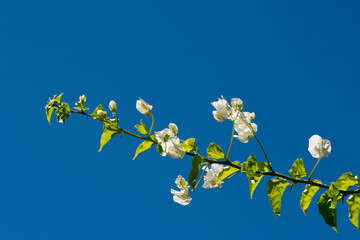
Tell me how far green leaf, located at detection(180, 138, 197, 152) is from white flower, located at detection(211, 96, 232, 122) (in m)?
0.19

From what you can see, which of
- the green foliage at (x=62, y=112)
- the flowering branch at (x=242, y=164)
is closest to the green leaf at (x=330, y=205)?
the flowering branch at (x=242, y=164)

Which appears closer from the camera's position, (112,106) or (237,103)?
(237,103)

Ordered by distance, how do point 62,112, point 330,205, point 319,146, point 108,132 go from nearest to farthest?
point 330,205
point 319,146
point 108,132
point 62,112

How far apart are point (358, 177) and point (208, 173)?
585 mm

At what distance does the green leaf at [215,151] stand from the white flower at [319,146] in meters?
0.38

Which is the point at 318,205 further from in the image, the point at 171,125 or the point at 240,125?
the point at 171,125

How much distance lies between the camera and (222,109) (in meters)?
1.57

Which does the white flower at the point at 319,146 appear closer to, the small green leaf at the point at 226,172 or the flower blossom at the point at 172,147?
the small green leaf at the point at 226,172

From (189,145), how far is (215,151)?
0.10 m

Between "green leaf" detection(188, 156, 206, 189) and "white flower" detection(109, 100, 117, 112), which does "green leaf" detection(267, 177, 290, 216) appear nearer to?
"green leaf" detection(188, 156, 206, 189)

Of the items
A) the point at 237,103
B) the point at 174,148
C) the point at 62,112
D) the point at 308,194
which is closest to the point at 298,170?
the point at 308,194

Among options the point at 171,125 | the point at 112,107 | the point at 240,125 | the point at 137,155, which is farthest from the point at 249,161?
the point at 112,107

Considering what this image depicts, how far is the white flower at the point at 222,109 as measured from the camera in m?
1.57

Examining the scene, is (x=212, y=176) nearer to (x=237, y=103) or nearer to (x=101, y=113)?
(x=237, y=103)
